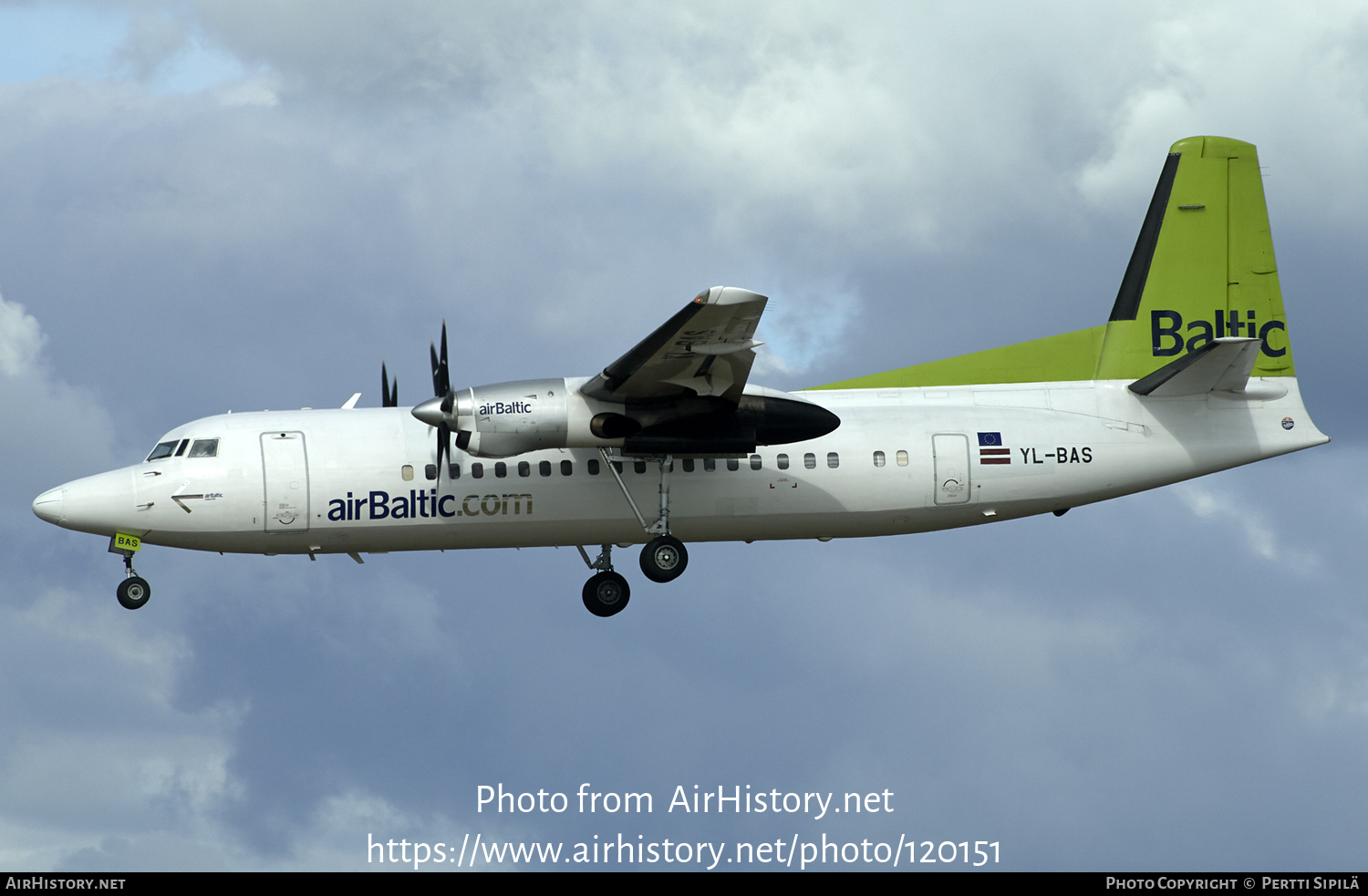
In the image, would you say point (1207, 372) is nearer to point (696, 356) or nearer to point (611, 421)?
point (696, 356)

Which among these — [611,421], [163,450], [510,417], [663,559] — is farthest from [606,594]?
[163,450]

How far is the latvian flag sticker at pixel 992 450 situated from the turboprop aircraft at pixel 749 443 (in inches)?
1.3

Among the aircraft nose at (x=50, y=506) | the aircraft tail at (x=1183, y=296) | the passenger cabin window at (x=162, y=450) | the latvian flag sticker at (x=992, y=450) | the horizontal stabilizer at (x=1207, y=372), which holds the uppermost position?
the aircraft tail at (x=1183, y=296)

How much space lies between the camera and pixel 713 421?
67.3 ft

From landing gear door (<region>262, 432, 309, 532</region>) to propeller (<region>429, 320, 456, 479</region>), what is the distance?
195cm

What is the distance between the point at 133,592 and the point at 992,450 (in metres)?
13.0

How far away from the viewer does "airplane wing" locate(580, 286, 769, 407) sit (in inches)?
707

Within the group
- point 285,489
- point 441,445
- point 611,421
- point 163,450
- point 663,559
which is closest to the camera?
point 611,421

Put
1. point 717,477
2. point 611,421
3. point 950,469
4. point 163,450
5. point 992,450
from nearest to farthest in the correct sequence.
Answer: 1. point 611,421
2. point 163,450
3. point 717,477
4. point 950,469
5. point 992,450

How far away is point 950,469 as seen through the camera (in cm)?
2223

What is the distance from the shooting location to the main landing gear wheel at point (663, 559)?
2127cm

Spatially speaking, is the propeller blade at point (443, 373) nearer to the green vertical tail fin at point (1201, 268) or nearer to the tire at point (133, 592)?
the tire at point (133, 592)

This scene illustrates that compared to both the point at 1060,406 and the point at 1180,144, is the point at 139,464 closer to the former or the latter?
the point at 1060,406

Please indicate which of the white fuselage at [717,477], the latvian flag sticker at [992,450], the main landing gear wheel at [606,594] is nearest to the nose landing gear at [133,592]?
the white fuselage at [717,477]
